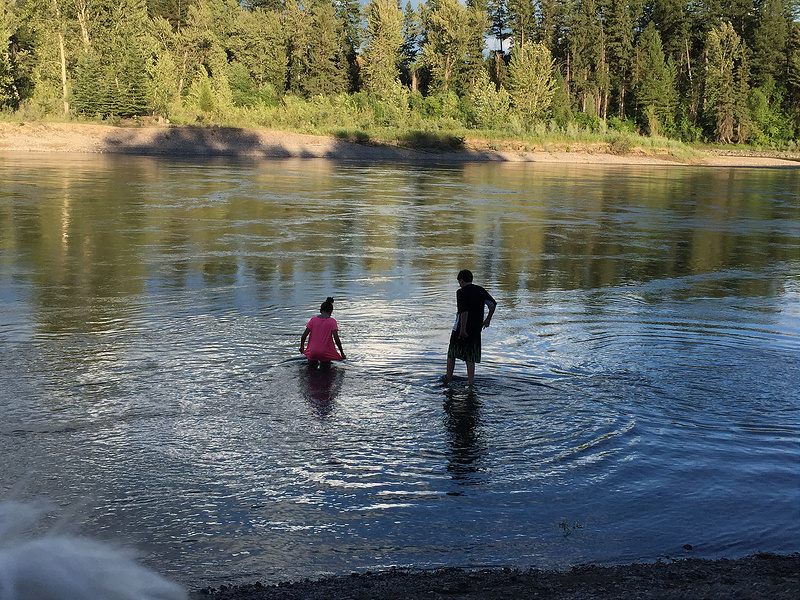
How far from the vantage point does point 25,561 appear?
18.4 feet

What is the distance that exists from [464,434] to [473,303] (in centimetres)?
183

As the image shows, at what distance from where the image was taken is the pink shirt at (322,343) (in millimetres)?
10414

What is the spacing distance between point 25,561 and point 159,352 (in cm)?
551

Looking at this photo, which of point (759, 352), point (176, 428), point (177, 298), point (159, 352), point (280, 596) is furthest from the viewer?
point (177, 298)

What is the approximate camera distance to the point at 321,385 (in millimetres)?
9859

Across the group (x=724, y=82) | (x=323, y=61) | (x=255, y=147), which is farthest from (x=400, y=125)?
(x=724, y=82)

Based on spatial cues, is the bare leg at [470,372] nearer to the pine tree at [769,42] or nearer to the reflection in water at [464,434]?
the reflection in water at [464,434]

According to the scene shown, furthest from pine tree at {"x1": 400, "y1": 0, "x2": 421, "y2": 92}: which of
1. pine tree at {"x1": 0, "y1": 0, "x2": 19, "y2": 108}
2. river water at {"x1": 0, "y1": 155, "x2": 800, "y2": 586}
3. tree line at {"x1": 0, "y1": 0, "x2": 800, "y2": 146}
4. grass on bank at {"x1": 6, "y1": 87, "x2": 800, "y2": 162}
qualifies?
river water at {"x1": 0, "y1": 155, "x2": 800, "y2": 586}

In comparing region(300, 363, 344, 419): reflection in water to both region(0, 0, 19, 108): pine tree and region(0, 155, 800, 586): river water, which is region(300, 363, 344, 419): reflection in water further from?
region(0, 0, 19, 108): pine tree

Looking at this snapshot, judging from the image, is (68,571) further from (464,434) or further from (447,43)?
(447,43)

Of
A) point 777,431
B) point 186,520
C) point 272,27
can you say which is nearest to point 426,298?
point 777,431

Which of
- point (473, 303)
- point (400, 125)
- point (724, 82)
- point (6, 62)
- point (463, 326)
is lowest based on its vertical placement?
point (463, 326)

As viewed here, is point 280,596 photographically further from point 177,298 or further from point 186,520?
point 177,298

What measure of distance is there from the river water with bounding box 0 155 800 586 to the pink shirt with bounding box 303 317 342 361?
284mm
